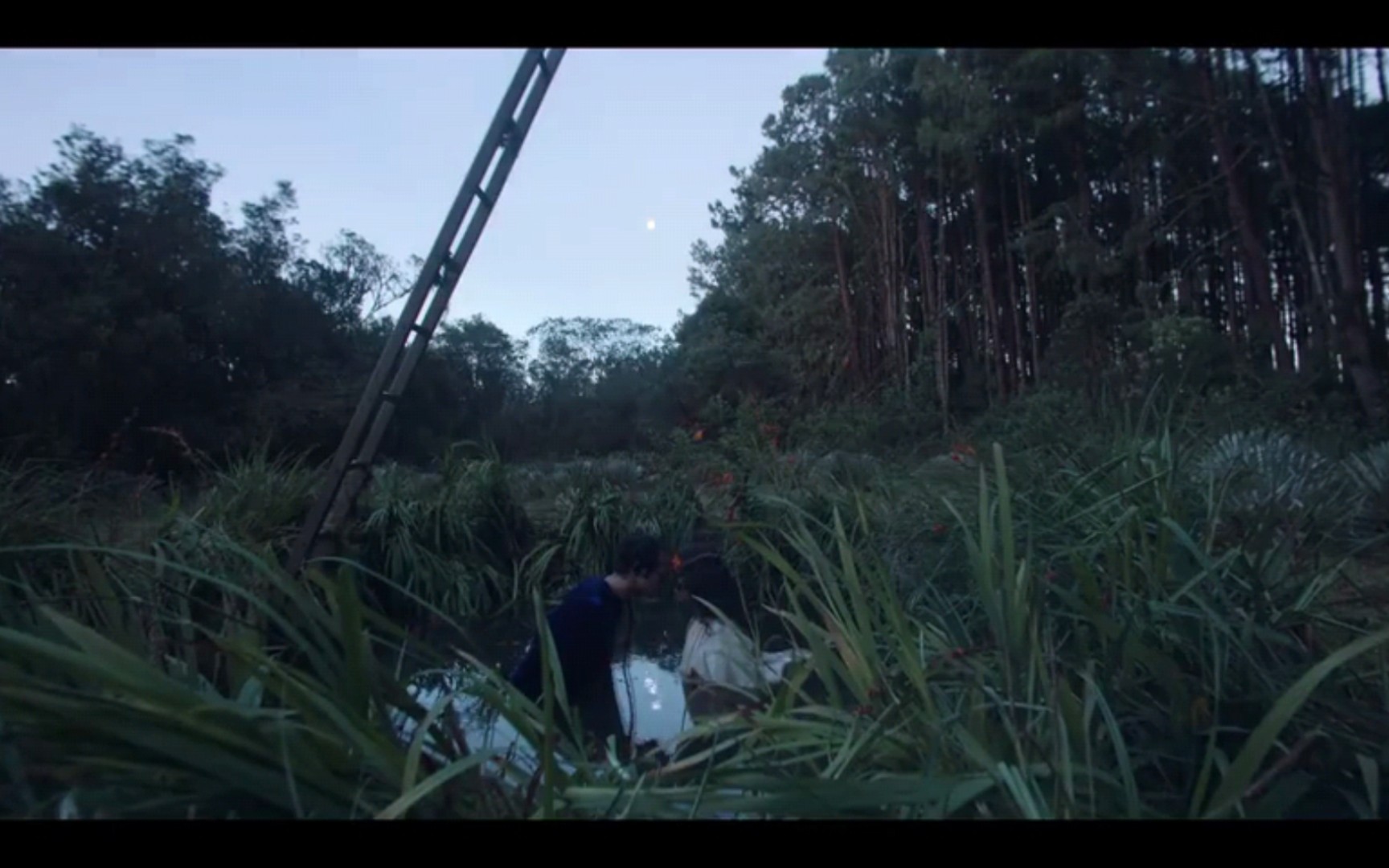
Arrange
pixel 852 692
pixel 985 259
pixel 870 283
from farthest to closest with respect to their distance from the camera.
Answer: pixel 985 259
pixel 870 283
pixel 852 692

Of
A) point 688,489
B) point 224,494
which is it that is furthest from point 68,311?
point 688,489

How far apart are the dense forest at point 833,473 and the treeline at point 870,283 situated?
4cm

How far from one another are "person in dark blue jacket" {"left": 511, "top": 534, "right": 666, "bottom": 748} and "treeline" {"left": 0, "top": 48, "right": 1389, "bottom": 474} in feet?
7.95

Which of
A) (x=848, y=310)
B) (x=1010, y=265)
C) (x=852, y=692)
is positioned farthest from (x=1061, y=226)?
(x=852, y=692)

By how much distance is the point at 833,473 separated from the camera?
6.02 m

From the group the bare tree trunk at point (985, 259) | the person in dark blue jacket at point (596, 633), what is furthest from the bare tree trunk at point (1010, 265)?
the person in dark blue jacket at point (596, 633)

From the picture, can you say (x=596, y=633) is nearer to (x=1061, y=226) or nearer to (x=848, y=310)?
(x=848, y=310)

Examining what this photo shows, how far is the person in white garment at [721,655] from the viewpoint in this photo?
9.21ft

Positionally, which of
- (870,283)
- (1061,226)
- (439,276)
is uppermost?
(1061,226)

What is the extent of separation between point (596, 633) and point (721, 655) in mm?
700

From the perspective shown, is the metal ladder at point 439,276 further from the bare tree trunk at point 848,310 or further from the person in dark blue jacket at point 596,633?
the bare tree trunk at point 848,310

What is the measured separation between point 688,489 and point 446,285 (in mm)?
4149

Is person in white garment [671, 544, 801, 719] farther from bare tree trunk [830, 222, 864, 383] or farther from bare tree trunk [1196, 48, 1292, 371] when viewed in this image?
bare tree trunk [1196, 48, 1292, 371]
